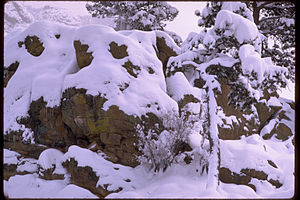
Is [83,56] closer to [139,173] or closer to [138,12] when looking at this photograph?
[139,173]

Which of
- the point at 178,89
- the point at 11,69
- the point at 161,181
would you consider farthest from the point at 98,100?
the point at 11,69

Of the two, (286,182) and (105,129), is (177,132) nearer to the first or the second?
(105,129)

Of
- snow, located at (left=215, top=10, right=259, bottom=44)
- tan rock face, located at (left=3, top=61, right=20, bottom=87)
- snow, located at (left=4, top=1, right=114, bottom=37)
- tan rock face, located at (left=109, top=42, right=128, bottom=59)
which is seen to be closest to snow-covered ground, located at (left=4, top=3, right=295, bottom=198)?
tan rock face, located at (left=109, top=42, right=128, bottom=59)

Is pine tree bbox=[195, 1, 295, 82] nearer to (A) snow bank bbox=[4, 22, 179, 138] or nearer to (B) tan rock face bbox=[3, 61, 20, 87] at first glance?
(A) snow bank bbox=[4, 22, 179, 138]

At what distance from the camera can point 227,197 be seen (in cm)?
568

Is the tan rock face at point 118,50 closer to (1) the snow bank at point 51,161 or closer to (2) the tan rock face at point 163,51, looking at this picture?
(2) the tan rock face at point 163,51

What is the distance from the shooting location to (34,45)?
1250 cm

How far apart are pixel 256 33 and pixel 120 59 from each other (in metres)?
5.92

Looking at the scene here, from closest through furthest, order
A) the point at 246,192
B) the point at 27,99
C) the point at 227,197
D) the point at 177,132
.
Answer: the point at 227,197, the point at 246,192, the point at 177,132, the point at 27,99

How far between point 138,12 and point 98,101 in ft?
36.3

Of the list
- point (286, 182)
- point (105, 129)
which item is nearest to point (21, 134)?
point (105, 129)

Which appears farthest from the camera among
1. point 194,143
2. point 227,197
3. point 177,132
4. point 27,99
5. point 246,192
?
point 27,99

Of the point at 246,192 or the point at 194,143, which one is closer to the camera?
the point at 246,192

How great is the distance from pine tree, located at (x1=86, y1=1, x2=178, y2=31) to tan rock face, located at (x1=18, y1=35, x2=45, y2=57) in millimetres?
7644
